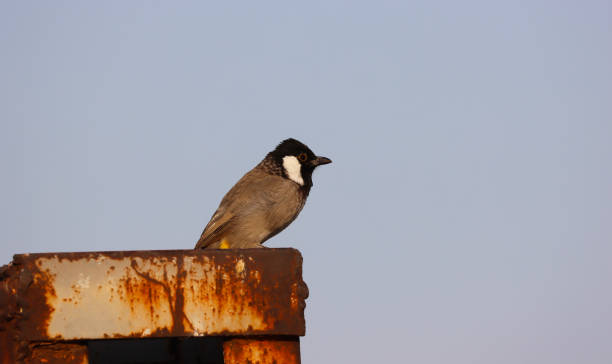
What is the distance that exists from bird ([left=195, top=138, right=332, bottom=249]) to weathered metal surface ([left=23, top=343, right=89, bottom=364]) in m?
4.21

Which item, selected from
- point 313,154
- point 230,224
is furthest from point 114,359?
point 313,154

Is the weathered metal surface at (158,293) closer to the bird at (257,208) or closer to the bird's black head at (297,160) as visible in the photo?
the bird at (257,208)

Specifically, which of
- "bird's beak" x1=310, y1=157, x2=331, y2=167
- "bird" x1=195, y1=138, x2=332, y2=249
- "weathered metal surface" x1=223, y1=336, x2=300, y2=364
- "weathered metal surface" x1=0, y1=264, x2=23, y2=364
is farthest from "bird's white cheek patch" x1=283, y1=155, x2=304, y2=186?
"weathered metal surface" x1=0, y1=264, x2=23, y2=364

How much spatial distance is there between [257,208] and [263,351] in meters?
4.34

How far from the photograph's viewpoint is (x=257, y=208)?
24.6 ft

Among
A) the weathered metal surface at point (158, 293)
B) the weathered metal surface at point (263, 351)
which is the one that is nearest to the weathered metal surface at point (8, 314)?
the weathered metal surface at point (158, 293)

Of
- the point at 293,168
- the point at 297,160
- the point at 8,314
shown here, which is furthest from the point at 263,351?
the point at 297,160

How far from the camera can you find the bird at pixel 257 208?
7449 millimetres

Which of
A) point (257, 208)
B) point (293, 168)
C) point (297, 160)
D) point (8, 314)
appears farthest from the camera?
point (297, 160)

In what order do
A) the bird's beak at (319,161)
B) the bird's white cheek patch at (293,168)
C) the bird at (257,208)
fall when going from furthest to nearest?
the bird's beak at (319,161), the bird's white cheek patch at (293,168), the bird at (257,208)

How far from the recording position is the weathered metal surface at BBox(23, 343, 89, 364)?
10.2ft

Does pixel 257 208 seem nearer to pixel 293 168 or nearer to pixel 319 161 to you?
pixel 293 168

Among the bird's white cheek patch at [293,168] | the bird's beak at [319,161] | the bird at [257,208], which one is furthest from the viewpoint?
the bird's beak at [319,161]

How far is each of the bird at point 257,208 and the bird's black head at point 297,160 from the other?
0.5 inches
